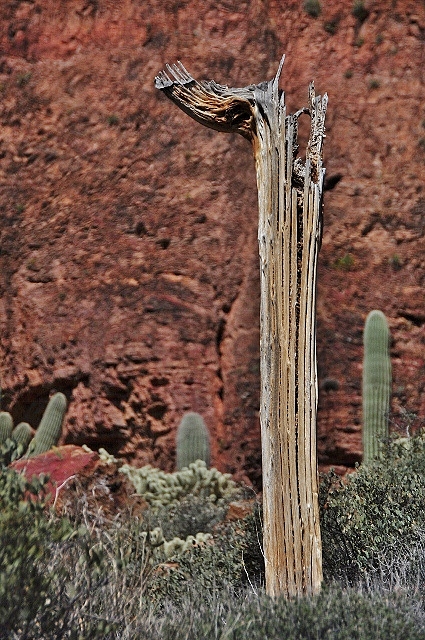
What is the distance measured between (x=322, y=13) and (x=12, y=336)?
607cm

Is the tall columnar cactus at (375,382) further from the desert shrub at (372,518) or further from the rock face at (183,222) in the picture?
the desert shrub at (372,518)

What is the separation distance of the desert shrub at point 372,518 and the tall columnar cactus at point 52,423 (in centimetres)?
489

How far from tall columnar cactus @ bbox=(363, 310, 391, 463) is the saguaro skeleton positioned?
3.35 m

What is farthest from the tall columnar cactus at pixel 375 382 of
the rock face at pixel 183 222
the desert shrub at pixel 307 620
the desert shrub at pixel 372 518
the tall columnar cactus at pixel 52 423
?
the desert shrub at pixel 307 620

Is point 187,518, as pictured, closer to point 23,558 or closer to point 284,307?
point 284,307

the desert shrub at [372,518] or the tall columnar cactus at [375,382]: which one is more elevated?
the tall columnar cactus at [375,382]

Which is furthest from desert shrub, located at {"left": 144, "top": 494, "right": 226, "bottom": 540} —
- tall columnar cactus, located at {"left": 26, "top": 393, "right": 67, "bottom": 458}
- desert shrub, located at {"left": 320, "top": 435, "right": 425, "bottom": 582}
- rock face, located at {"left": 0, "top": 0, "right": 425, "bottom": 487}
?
tall columnar cactus, located at {"left": 26, "top": 393, "right": 67, "bottom": 458}

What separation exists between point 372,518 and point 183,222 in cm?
619

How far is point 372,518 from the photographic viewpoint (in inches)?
283

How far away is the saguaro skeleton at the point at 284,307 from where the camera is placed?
6.17m

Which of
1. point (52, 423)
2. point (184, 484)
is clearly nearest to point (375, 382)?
point (184, 484)

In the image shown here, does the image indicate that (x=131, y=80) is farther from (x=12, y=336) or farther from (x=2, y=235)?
(x=12, y=336)

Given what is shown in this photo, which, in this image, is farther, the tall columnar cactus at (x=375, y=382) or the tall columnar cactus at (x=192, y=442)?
the tall columnar cactus at (x=192, y=442)

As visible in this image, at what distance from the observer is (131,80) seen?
13680mm
